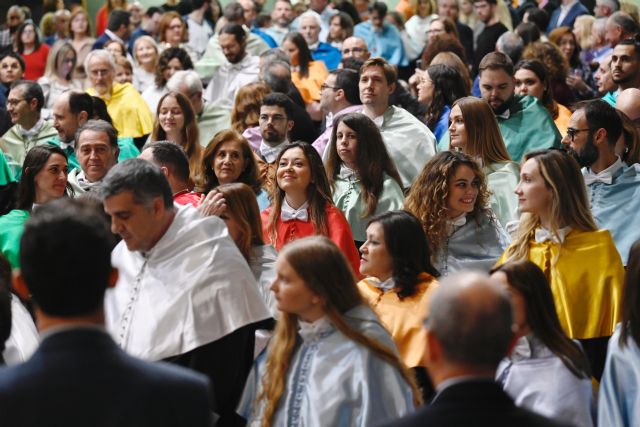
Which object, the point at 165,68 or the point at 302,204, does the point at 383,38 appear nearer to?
the point at 165,68

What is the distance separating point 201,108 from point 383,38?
438 cm

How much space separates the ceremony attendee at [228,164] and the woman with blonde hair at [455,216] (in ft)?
4.14

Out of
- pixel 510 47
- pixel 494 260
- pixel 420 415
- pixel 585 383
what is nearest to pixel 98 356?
pixel 420 415

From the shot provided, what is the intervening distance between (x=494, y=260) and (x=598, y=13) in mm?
7982

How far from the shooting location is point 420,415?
117 inches

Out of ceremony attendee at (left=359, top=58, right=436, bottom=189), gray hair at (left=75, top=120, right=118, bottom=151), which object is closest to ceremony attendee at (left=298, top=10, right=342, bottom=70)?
ceremony attendee at (left=359, top=58, right=436, bottom=189)

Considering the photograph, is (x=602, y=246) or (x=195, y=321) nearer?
(x=195, y=321)

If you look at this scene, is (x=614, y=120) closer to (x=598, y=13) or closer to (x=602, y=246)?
(x=602, y=246)

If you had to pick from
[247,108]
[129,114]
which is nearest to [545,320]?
[247,108]

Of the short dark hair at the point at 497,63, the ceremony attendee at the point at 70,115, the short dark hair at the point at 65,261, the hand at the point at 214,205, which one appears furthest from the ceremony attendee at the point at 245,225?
the short dark hair at the point at 65,261

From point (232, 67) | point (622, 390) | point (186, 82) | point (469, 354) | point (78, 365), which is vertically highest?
point (78, 365)

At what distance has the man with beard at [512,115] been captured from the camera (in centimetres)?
862

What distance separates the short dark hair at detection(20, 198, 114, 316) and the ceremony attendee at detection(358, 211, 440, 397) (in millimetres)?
2762

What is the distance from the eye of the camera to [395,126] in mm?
8680
